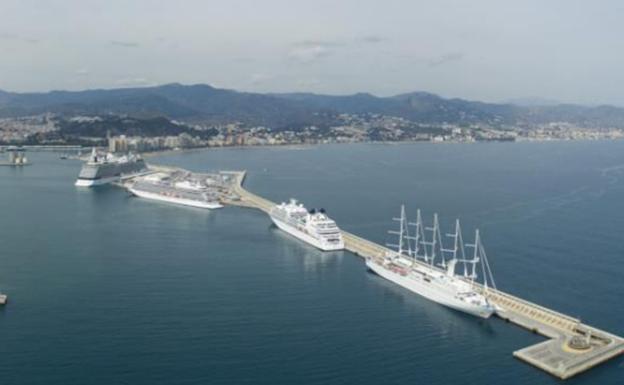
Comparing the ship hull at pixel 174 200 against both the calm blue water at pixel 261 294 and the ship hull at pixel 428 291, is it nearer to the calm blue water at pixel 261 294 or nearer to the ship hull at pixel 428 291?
the calm blue water at pixel 261 294

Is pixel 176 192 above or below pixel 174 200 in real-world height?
above

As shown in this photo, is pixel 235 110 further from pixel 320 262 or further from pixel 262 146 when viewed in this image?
pixel 320 262

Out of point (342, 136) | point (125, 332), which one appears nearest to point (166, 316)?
point (125, 332)

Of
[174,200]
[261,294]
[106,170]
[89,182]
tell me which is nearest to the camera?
[261,294]

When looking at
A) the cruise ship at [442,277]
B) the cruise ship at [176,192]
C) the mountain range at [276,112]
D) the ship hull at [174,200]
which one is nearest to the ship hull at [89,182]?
the cruise ship at [176,192]

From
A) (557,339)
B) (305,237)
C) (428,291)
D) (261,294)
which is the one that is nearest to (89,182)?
(305,237)

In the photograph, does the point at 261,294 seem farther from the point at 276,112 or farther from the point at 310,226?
the point at 276,112
